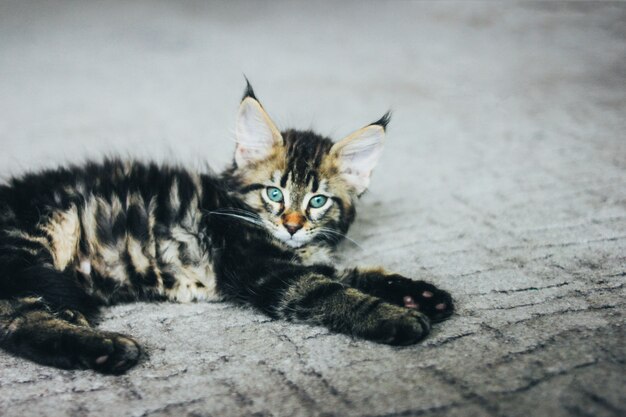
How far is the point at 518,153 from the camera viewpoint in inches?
116

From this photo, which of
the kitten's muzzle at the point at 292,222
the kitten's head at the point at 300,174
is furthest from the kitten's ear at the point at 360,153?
the kitten's muzzle at the point at 292,222

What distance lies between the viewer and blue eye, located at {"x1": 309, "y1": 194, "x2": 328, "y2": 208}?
5.98 feet

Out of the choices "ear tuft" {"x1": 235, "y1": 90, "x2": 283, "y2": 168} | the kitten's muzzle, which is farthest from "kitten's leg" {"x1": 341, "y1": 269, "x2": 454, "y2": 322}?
"ear tuft" {"x1": 235, "y1": 90, "x2": 283, "y2": 168}

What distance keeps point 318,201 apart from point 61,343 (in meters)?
0.83

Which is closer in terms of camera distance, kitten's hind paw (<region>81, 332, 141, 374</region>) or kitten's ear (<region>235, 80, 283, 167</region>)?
kitten's hind paw (<region>81, 332, 141, 374</region>)

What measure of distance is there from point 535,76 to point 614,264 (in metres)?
3.03

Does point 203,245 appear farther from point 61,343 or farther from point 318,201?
point 61,343

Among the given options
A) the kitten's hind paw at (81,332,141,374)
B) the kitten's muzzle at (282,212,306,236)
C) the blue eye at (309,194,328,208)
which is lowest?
the kitten's hind paw at (81,332,141,374)

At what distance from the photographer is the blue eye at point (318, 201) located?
71.8 inches

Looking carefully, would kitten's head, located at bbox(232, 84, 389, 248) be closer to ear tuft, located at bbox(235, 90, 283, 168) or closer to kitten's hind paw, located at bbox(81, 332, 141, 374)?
ear tuft, located at bbox(235, 90, 283, 168)

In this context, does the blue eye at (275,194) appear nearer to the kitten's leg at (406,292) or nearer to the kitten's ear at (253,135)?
the kitten's ear at (253,135)

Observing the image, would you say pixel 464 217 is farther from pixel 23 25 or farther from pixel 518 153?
pixel 23 25

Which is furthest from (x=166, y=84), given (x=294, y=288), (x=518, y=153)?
(x=294, y=288)

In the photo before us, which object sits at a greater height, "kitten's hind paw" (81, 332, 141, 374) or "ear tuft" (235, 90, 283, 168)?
"ear tuft" (235, 90, 283, 168)
